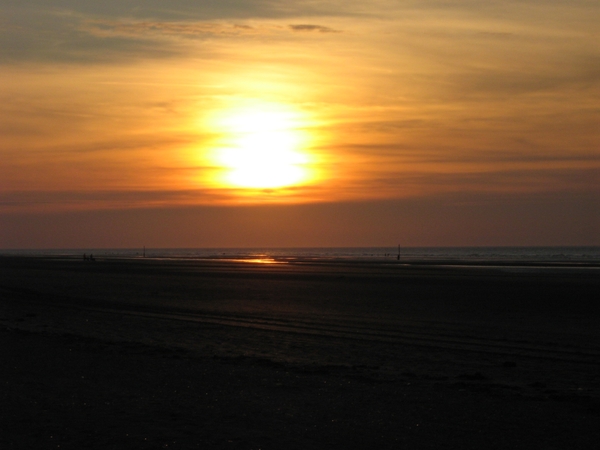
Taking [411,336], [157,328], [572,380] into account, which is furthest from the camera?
[157,328]

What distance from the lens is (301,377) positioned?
11922mm

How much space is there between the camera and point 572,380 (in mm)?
11508

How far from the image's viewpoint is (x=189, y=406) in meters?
9.66

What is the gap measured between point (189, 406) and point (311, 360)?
14.8 feet

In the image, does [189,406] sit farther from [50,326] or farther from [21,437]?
[50,326]

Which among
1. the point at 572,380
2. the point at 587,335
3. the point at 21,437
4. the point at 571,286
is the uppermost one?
the point at 571,286

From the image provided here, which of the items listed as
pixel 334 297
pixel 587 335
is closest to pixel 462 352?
pixel 587 335

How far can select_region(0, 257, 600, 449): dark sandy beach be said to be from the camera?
323 inches

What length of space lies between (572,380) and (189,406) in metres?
6.60

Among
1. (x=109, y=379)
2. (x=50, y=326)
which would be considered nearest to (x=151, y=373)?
(x=109, y=379)

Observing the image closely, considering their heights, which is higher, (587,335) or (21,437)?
(587,335)

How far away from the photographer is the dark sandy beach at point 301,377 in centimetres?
821

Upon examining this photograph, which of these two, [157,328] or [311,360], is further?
[157,328]

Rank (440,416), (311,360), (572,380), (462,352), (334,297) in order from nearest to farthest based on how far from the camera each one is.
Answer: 1. (440,416)
2. (572,380)
3. (311,360)
4. (462,352)
5. (334,297)
